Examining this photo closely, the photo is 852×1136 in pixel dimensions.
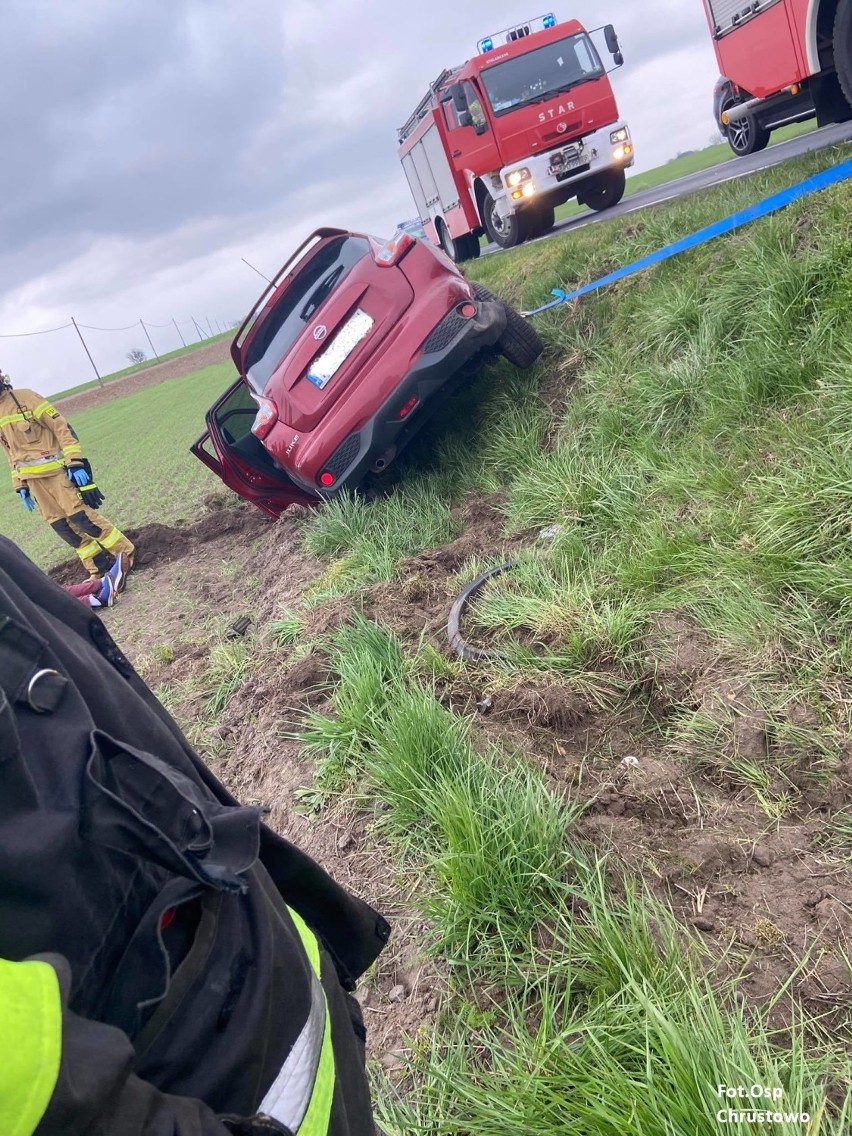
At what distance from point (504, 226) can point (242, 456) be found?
7.67m

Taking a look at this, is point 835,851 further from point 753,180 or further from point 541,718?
point 753,180

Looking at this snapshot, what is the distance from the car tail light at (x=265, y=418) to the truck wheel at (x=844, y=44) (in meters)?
4.95

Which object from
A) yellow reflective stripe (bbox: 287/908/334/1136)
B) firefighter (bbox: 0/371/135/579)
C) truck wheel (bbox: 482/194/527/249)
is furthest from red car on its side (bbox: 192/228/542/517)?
truck wheel (bbox: 482/194/527/249)

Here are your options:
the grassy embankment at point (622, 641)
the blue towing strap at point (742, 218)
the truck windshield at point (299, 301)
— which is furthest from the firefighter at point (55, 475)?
the blue towing strap at point (742, 218)

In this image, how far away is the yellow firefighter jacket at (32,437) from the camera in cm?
773

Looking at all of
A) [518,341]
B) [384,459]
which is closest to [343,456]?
[384,459]

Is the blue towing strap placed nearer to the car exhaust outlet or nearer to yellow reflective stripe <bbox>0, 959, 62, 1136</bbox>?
the car exhaust outlet

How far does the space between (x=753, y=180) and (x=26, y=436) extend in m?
7.01

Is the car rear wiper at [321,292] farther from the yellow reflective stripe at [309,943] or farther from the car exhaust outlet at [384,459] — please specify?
the yellow reflective stripe at [309,943]

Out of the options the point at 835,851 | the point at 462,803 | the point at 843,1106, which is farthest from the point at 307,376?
the point at 843,1106

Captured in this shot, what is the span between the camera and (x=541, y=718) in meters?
2.84

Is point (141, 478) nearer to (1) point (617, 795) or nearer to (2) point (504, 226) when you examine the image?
(2) point (504, 226)

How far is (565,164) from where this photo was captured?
11367 millimetres

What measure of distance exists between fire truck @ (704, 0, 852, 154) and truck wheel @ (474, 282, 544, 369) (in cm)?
311
